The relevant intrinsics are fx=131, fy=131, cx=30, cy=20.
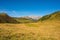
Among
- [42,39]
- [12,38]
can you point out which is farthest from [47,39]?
[12,38]

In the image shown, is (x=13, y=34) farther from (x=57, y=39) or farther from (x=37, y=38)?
(x=57, y=39)

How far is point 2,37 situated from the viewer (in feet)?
57.9

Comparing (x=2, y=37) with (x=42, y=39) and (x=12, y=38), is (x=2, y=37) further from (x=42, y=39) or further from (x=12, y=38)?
(x=42, y=39)

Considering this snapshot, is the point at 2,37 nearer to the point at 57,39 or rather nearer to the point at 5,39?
the point at 5,39

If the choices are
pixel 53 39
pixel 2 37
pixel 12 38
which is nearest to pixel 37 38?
pixel 53 39

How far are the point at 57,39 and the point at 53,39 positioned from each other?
0.67 meters

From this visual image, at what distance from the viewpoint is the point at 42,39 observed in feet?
60.2

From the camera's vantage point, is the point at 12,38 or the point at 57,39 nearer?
the point at 12,38

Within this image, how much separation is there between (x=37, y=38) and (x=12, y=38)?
3.53m

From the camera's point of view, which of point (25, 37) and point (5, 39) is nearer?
point (5, 39)

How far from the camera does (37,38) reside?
18.6 m

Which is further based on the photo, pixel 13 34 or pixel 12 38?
pixel 13 34

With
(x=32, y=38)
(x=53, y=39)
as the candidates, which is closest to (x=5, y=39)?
(x=32, y=38)

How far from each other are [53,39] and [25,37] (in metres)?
4.05
